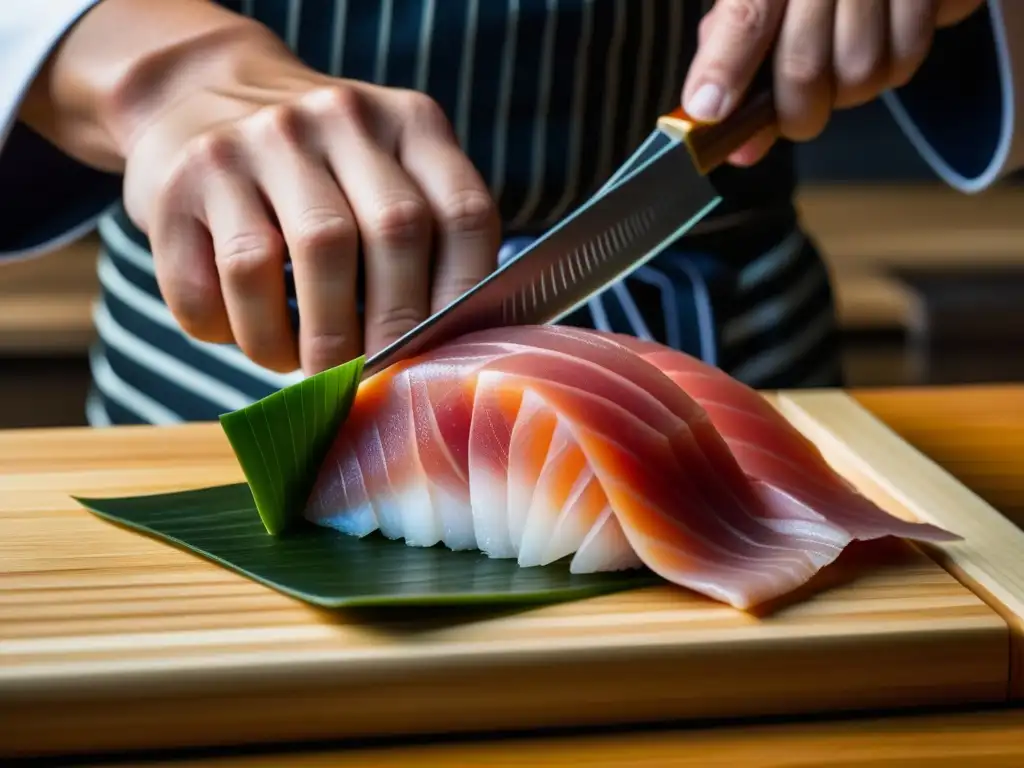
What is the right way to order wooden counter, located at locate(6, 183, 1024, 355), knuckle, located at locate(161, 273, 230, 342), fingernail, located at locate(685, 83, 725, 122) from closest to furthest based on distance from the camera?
knuckle, located at locate(161, 273, 230, 342), fingernail, located at locate(685, 83, 725, 122), wooden counter, located at locate(6, 183, 1024, 355)

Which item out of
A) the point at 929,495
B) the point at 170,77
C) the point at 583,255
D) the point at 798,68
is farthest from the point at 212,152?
the point at 929,495

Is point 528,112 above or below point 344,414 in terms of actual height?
above

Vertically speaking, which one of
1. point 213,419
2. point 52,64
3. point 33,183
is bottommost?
point 213,419

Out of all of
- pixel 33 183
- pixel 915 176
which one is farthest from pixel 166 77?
pixel 915 176

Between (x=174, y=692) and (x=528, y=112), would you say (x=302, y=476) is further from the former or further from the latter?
(x=528, y=112)

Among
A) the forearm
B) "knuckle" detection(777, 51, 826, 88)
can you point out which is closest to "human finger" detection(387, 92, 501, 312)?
the forearm

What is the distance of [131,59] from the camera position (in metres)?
1.09

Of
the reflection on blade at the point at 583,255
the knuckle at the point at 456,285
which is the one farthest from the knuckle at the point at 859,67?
the knuckle at the point at 456,285

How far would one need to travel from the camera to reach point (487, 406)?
3.11ft

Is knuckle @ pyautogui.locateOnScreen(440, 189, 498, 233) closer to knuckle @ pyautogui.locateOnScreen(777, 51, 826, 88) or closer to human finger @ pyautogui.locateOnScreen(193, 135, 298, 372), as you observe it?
human finger @ pyautogui.locateOnScreen(193, 135, 298, 372)

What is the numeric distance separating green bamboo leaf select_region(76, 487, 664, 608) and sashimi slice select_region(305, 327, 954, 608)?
0.02 meters

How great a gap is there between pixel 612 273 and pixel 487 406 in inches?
7.9

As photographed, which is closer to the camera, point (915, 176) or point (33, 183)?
point (33, 183)

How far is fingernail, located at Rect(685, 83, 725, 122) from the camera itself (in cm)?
110
